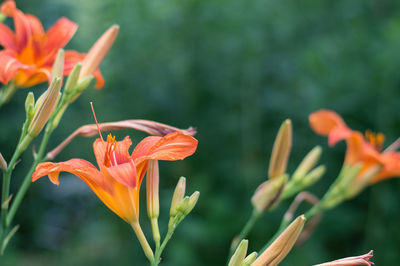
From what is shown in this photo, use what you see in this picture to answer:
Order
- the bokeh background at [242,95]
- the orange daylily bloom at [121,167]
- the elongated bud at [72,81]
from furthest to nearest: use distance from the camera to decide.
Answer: the bokeh background at [242,95] → the elongated bud at [72,81] → the orange daylily bloom at [121,167]

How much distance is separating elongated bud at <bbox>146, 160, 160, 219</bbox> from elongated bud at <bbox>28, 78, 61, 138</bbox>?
254 mm

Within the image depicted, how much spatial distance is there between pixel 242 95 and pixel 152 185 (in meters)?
2.23

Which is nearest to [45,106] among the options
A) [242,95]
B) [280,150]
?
[280,150]

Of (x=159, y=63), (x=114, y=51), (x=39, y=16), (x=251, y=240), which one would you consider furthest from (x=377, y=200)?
(x=39, y=16)

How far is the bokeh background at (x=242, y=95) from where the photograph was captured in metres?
2.86

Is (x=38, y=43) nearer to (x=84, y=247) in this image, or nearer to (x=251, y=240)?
(x=251, y=240)

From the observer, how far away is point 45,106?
3.25 ft

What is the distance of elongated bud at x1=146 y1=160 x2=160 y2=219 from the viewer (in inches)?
40.0

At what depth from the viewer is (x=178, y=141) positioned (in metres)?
A: 0.94

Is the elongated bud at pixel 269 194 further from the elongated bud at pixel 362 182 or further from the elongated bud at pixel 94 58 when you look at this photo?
the elongated bud at pixel 94 58

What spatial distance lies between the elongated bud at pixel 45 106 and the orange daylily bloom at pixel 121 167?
13 centimetres

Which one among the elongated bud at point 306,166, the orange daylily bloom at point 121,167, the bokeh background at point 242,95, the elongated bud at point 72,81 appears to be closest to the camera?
the orange daylily bloom at point 121,167

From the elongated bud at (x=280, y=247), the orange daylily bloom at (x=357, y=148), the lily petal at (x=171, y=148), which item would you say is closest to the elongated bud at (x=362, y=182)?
the orange daylily bloom at (x=357, y=148)

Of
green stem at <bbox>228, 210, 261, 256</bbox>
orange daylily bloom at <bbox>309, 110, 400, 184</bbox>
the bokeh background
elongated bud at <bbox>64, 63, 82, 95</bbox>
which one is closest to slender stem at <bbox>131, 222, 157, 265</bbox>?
green stem at <bbox>228, 210, 261, 256</bbox>
